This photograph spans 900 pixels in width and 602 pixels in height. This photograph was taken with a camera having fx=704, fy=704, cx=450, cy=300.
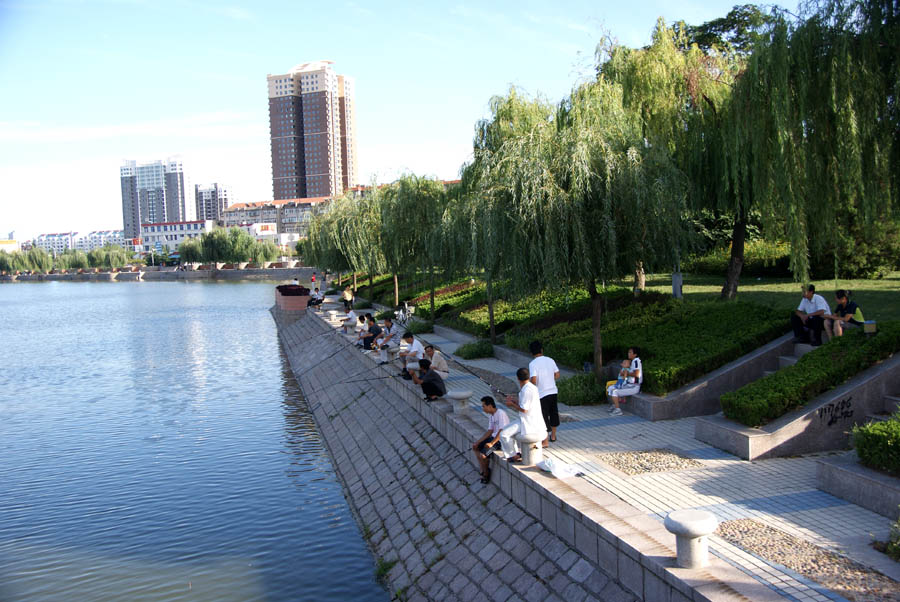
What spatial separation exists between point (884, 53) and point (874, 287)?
838 centimetres

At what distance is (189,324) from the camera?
42812mm

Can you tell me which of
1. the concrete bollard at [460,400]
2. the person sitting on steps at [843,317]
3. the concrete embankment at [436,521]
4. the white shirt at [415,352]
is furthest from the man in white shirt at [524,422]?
the white shirt at [415,352]

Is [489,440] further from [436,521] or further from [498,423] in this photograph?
[436,521]

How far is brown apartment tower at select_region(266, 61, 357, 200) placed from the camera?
173 meters

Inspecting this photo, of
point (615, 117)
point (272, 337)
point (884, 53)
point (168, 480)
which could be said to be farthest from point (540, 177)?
point (272, 337)

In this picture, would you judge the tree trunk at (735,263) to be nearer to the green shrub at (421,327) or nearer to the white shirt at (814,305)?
the white shirt at (814,305)

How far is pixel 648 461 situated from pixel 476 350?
988cm

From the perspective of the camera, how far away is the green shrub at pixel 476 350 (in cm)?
1911

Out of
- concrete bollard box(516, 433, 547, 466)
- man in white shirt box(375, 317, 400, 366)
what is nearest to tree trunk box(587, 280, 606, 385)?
concrete bollard box(516, 433, 547, 466)

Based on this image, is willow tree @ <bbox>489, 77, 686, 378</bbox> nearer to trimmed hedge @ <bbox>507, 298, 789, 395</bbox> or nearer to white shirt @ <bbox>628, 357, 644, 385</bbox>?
white shirt @ <bbox>628, 357, 644, 385</bbox>

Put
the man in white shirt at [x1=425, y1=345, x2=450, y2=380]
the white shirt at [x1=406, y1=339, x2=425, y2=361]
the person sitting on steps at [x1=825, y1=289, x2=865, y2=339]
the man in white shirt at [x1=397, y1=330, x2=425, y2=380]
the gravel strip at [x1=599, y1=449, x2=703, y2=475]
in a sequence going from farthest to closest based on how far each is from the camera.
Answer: the white shirt at [x1=406, y1=339, x2=425, y2=361] < the man in white shirt at [x1=397, y1=330, x2=425, y2=380] < the man in white shirt at [x1=425, y1=345, x2=450, y2=380] < the person sitting on steps at [x1=825, y1=289, x2=865, y2=339] < the gravel strip at [x1=599, y1=449, x2=703, y2=475]

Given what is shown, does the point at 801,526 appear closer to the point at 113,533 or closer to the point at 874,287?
the point at 113,533

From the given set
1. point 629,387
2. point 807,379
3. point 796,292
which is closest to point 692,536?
point 807,379

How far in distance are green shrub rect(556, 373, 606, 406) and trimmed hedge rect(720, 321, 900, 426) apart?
3.17 meters
